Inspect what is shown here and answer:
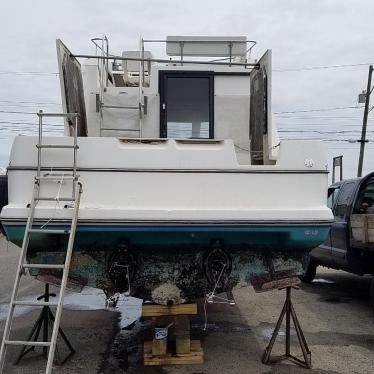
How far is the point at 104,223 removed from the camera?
16.1ft

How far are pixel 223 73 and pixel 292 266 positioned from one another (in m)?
2.47

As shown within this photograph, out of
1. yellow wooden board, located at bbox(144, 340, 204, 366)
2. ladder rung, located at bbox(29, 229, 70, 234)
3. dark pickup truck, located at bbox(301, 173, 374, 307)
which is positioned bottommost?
Result: yellow wooden board, located at bbox(144, 340, 204, 366)

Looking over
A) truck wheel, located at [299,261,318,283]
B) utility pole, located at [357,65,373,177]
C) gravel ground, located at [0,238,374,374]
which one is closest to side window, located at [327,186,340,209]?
truck wheel, located at [299,261,318,283]

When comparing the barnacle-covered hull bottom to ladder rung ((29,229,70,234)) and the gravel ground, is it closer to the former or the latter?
ladder rung ((29,229,70,234))

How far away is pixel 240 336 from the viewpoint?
265 inches

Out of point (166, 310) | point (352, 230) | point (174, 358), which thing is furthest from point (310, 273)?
point (166, 310)

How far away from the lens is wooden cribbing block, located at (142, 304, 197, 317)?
552 centimetres

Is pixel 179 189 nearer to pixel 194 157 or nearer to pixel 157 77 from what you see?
pixel 194 157

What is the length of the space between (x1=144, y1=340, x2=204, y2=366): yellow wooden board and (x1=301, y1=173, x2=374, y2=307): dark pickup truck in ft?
9.76

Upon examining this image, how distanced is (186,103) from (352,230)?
3.26 meters

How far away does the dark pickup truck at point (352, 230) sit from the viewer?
24.6 feet

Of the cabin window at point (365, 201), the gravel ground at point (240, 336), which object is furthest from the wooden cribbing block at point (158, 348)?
the cabin window at point (365, 201)

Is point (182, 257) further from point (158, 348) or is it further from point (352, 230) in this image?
point (352, 230)

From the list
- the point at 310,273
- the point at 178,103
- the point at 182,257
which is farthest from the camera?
the point at 310,273
